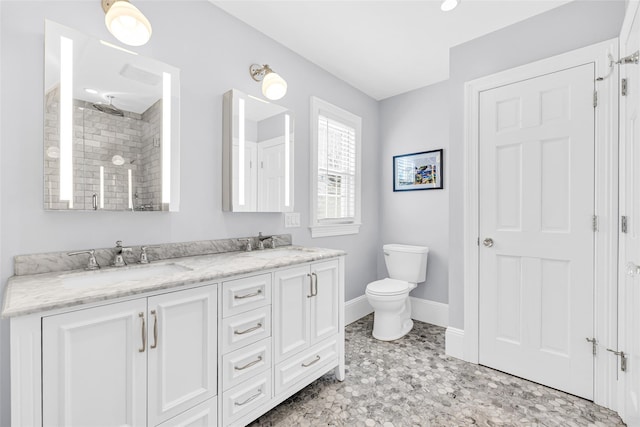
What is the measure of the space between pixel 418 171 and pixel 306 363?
90.4 inches

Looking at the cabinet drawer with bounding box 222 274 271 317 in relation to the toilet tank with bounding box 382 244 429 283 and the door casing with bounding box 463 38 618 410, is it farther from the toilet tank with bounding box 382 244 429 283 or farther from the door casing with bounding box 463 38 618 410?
the door casing with bounding box 463 38 618 410

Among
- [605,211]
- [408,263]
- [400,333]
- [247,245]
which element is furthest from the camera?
[408,263]

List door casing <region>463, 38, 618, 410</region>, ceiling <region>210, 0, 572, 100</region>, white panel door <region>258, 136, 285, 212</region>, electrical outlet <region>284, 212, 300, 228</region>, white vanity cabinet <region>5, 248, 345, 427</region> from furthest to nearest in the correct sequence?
electrical outlet <region>284, 212, 300, 228</region> < white panel door <region>258, 136, 285, 212</region> < ceiling <region>210, 0, 572, 100</region> < door casing <region>463, 38, 618, 410</region> < white vanity cabinet <region>5, 248, 345, 427</region>

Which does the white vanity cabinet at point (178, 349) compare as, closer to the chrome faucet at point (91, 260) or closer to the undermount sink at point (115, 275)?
the undermount sink at point (115, 275)

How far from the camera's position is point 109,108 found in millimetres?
1545

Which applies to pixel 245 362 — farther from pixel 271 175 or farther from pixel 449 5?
pixel 449 5

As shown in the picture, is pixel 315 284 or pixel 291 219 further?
pixel 291 219

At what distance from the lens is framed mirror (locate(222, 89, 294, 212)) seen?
6.61 ft

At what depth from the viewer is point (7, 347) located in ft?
4.19

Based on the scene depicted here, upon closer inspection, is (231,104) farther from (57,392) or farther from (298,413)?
(298,413)

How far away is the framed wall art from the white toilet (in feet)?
2.21

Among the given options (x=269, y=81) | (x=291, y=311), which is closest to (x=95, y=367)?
(x=291, y=311)

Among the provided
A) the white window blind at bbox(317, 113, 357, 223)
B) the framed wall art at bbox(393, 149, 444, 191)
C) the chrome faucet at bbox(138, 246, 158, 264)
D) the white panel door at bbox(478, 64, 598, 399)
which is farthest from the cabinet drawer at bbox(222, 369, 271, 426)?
the framed wall art at bbox(393, 149, 444, 191)

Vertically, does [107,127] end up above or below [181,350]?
above
